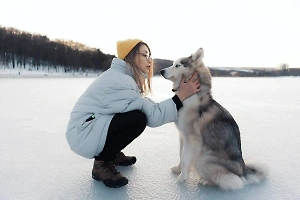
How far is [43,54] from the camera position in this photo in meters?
60.0

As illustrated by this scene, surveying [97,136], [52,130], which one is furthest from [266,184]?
[52,130]

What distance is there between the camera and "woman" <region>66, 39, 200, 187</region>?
242cm

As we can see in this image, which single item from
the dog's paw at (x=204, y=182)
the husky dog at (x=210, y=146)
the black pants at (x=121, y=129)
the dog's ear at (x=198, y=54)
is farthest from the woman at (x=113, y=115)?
the dog's paw at (x=204, y=182)

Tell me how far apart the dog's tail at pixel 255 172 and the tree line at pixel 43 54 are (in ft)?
184

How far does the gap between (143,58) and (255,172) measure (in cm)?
148

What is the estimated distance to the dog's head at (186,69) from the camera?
2750mm

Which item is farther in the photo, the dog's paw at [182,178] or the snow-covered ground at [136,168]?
the dog's paw at [182,178]

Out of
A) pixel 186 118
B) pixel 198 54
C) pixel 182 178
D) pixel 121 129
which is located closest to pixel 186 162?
pixel 182 178

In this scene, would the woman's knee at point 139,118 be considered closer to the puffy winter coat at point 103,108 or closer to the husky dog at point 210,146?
the puffy winter coat at point 103,108

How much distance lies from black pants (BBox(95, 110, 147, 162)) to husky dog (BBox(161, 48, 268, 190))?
1.33 feet

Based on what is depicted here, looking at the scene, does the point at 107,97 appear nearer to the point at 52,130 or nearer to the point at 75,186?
the point at 75,186

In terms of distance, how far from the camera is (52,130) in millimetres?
4500

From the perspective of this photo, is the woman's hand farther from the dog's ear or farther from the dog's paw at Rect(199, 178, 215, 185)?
the dog's paw at Rect(199, 178, 215, 185)

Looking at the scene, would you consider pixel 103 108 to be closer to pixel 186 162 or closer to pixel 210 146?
pixel 186 162
